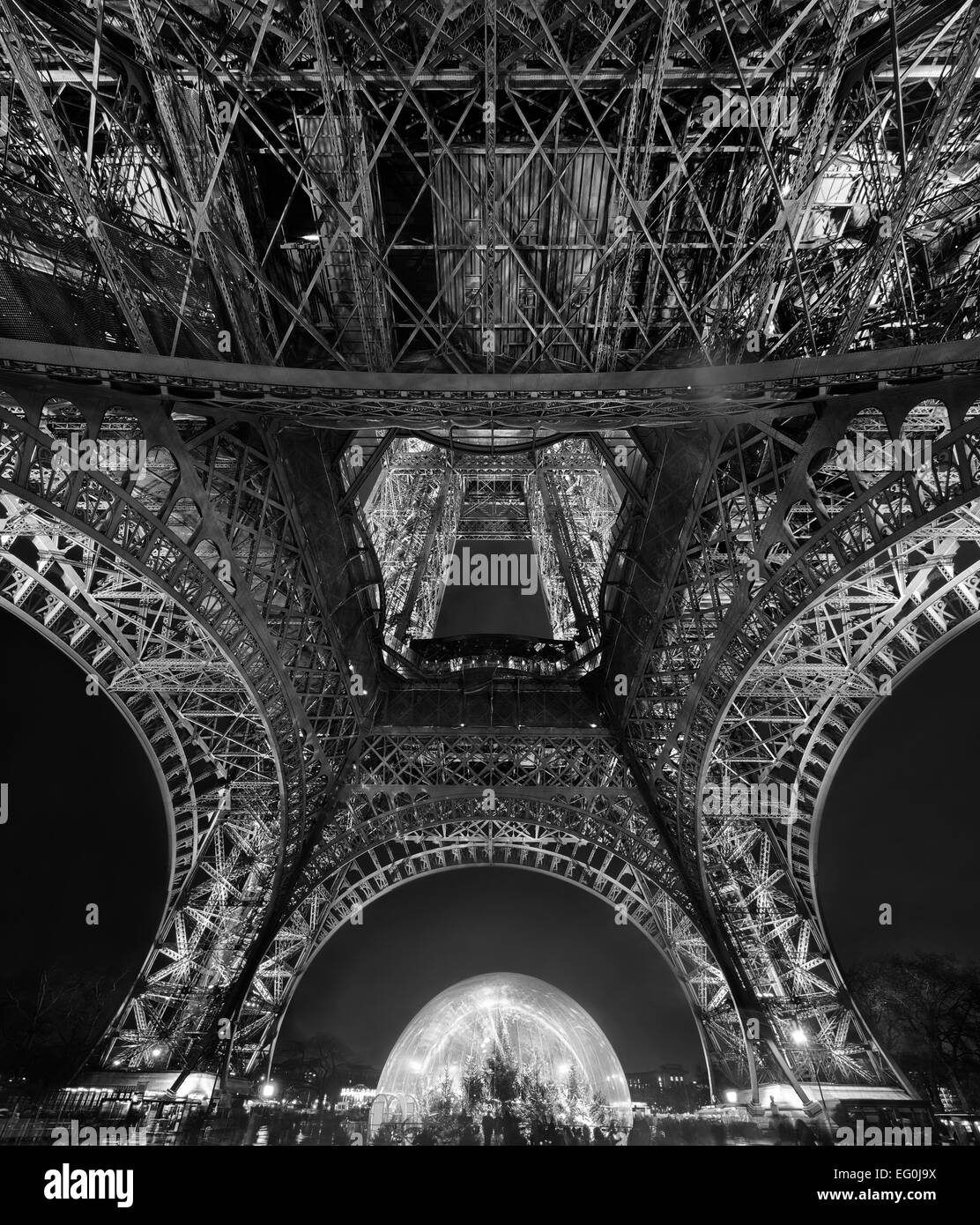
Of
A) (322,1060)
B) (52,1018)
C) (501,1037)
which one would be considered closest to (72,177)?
(52,1018)

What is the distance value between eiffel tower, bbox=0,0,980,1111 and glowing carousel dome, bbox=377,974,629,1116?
1257 cm

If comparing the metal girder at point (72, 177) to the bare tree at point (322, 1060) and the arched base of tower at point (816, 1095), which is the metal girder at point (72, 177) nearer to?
the arched base of tower at point (816, 1095)

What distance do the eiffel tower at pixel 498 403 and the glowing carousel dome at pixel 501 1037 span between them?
1257cm

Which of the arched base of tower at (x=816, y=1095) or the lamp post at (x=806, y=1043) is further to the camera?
the lamp post at (x=806, y=1043)

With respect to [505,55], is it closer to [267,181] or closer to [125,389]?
[267,181]

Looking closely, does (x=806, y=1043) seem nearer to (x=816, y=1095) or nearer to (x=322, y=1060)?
(x=816, y=1095)

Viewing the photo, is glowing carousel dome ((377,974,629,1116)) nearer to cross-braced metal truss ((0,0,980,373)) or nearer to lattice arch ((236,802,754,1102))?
lattice arch ((236,802,754,1102))

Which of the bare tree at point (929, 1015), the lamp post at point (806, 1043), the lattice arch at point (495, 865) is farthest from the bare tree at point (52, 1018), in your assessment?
the bare tree at point (929, 1015)

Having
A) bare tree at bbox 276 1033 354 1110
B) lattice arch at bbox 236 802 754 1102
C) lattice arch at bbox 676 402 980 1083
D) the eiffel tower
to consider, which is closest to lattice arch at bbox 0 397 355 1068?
the eiffel tower

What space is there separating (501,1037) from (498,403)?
39436 mm

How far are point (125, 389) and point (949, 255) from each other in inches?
524

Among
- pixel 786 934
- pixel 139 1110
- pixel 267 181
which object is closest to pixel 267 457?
pixel 267 181

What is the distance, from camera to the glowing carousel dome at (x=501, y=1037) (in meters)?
38.7

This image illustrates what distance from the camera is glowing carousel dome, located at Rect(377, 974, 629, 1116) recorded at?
1523 inches
